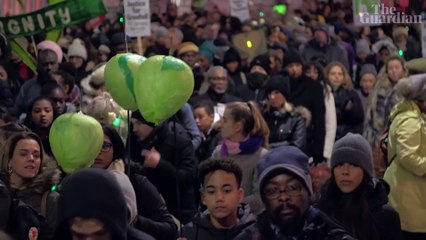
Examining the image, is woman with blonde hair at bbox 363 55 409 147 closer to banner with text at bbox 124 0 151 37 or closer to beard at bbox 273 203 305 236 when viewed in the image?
banner with text at bbox 124 0 151 37

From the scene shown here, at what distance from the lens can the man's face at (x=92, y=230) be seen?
5.11 m

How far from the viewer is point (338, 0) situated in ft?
93.1

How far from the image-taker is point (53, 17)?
13133 mm

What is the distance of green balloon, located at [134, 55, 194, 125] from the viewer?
7922 millimetres

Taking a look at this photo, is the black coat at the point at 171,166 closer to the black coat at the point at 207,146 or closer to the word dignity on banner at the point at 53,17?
the black coat at the point at 207,146

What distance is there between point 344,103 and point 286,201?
8200 millimetres

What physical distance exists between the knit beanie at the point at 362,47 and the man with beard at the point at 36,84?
7.57 m

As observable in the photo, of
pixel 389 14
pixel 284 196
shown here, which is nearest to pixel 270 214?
pixel 284 196

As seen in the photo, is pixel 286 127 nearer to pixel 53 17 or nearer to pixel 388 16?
pixel 388 16

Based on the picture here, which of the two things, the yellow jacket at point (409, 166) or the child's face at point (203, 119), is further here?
the child's face at point (203, 119)

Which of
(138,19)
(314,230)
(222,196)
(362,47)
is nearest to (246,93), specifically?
(138,19)

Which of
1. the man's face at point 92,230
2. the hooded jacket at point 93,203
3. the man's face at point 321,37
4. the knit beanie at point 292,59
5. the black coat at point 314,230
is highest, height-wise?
the hooded jacket at point 93,203

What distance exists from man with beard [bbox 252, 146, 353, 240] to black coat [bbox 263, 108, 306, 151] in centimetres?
537

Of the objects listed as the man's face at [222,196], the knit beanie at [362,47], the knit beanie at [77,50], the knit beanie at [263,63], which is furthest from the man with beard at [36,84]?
the knit beanie at [362,47]
